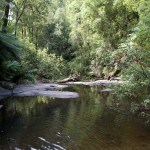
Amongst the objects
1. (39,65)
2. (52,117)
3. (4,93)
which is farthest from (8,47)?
(39,65)

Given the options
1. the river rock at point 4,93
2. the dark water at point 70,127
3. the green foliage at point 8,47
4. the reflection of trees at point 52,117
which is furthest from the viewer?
the river rock at point 4,93

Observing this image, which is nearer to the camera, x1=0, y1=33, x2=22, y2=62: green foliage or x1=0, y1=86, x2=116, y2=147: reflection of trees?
x1=0, y1=86, x2=116, y2=147: reflection of trees

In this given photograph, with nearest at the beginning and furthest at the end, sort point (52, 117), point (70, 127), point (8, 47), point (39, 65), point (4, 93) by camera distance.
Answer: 1. point (70, 127)
2. point (52, 117)
3. point (8, 47)
4. point (4, 93)
5. point (39, 65)

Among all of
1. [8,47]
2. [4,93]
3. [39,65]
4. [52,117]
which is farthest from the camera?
[39,65]

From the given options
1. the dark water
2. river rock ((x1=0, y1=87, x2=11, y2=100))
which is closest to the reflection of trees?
the dark water

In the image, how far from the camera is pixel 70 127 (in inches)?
367

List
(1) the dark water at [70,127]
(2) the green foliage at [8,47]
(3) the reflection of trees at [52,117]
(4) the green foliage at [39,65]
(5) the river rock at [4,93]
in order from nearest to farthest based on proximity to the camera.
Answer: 1. (1) the dark water at [70,127]
2. (3) the reflection of trees at [52,117]
3. (2) the green foliage at [8,47]
4. (5) the river rock at [4,93]
5. (4) the green foliage at [39,65]

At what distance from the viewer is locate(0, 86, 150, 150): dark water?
7.64m

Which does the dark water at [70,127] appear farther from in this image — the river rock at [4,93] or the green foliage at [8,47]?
the green foliage at [8,47]

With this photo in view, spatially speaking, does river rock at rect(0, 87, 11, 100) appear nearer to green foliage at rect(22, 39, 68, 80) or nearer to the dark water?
the dark water

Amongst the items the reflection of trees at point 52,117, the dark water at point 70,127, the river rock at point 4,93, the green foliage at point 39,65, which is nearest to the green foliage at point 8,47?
the river rock at point 4,93

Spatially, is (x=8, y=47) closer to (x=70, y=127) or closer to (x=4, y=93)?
(x=4, y=93)

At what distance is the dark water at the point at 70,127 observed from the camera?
301 inches

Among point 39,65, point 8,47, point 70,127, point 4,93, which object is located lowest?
point 70,127
